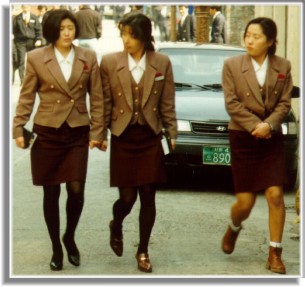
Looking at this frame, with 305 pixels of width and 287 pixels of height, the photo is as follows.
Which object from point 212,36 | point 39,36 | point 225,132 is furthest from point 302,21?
point 212,36

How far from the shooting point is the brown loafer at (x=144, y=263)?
24.3 ft

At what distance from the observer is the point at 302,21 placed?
23.9 ft

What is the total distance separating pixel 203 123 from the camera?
10.7 m

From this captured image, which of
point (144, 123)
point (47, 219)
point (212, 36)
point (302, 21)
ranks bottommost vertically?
point (212, 36)

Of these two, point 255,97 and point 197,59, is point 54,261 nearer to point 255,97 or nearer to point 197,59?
point 255,97

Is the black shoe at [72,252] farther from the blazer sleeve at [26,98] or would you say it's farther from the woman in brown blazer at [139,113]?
the blazer sleeve at [26,98]

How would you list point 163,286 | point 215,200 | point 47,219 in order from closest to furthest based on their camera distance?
point 163,286, point 47,219, point 215,200

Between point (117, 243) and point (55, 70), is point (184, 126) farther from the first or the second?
point (55, 70)

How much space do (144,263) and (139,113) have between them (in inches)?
41.7

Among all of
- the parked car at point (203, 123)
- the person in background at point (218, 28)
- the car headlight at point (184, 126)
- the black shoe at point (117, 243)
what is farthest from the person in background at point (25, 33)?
the black shoe at point (117, 243)

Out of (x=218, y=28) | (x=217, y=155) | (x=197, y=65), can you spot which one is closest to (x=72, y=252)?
(x=217, y=155)

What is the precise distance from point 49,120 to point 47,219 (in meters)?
0.73

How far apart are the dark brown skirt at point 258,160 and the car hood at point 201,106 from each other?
318 cm

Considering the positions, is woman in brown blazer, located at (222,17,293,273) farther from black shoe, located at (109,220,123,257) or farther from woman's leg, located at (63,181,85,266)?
woman's leg, located at (63,181,85,266)
